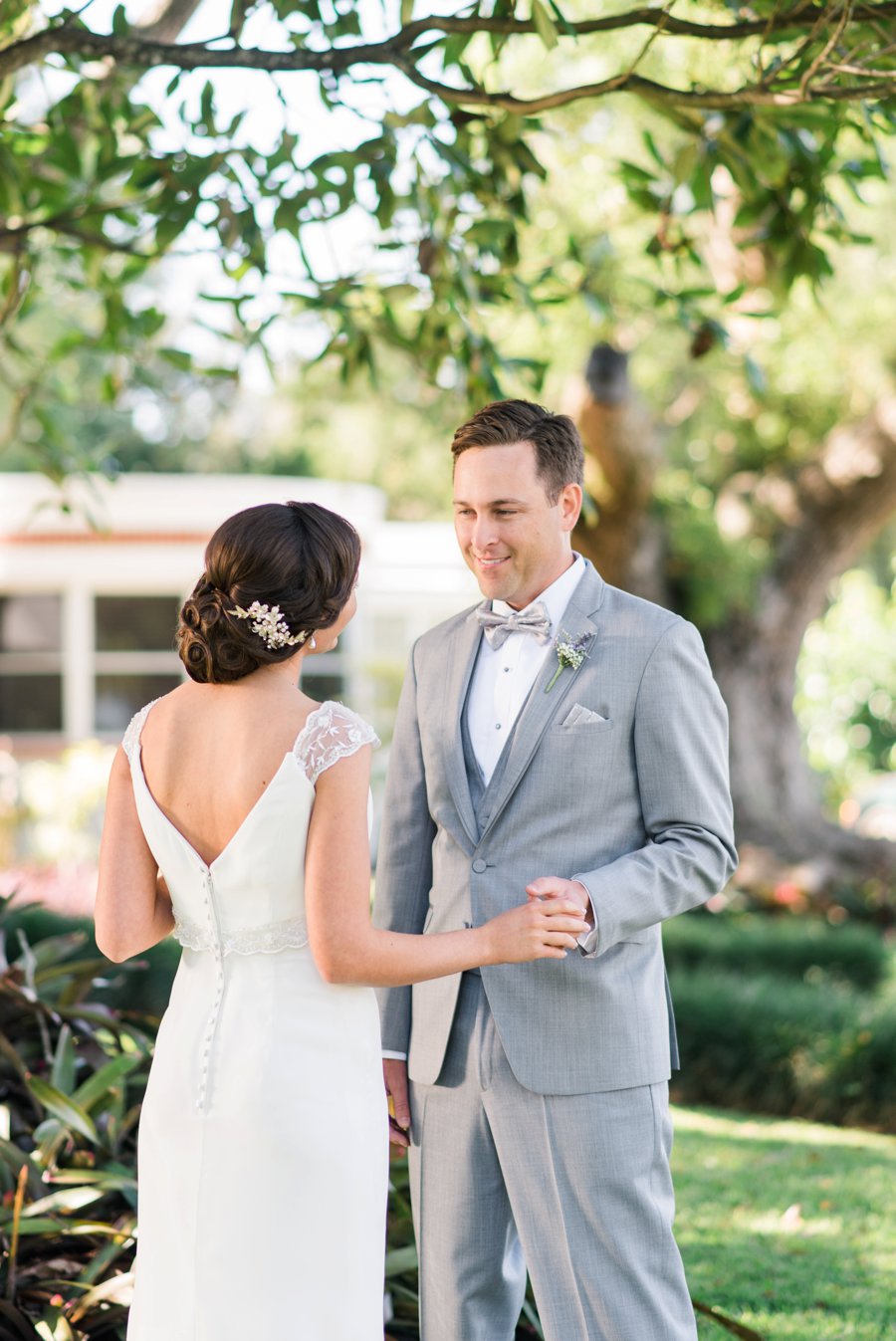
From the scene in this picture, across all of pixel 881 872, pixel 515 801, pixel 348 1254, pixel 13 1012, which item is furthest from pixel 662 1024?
pixel 881 872

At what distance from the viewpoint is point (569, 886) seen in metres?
2.53

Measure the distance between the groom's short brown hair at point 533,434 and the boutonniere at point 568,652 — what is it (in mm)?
279

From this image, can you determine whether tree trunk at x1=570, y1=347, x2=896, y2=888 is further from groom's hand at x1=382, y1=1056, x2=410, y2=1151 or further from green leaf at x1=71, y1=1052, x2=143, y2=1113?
groom's hand at x1=382, y1=1056, x2=410, y2=1151

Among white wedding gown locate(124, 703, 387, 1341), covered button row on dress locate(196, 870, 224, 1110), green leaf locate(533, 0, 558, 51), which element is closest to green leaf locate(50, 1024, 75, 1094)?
white wedding gown locate(124, 703, 387, 1341)

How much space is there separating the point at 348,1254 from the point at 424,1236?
385mm

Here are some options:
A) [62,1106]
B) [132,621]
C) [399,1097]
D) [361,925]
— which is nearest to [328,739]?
[361,925]

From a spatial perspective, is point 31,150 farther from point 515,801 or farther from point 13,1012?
point 515,801

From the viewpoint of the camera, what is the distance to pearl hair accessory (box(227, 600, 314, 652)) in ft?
8.03

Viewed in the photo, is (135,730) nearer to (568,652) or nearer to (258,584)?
(258,584)

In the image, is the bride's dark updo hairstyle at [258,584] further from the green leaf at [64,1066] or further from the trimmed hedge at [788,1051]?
the trimmed hedge at [788,1051]

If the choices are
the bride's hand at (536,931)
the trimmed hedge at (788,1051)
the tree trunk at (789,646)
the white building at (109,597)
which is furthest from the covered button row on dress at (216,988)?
the white building at (109,597)

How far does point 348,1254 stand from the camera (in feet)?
8.27

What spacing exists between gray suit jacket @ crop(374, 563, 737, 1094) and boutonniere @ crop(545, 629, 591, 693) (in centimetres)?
1

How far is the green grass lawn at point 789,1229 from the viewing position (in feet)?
13.5
